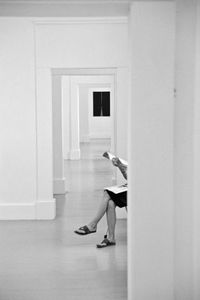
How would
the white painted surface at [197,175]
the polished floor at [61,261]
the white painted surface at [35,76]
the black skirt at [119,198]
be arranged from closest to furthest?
the white painted surface at [197,175] → the polished floor at [61,261] → the black skirt at [119,198] → the white painted surface at [35,76]

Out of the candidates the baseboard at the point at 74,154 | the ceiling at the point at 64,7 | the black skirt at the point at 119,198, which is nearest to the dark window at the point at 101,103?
the baseboard at the point at 74,154

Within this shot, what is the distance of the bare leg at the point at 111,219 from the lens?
7.31 meters

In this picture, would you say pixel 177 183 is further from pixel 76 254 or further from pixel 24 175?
pixel 24 175

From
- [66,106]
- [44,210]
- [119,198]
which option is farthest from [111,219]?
[66,106]

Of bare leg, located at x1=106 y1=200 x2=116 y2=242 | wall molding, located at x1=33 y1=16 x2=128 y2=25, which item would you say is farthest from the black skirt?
wall molding, located at x1=33 y1=16 x2=128 y2=25

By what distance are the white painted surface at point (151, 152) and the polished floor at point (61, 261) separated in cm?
129

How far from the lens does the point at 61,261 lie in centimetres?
659

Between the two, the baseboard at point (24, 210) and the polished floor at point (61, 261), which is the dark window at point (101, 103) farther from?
the baseboard at point (24, 210)

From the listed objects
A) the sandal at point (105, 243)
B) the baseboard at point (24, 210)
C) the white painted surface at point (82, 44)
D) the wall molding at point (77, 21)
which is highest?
the wall molding at point (77, 21)

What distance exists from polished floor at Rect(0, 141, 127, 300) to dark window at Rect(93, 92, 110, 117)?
22.0 meters

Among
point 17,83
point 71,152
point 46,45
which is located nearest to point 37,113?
point 17,83

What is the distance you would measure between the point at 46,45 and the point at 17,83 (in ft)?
2.68

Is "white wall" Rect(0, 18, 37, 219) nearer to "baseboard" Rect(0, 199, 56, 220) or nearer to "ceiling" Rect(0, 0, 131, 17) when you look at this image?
"baseboard" Rect(0, 199, 56, 220)

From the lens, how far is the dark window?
105 ft
